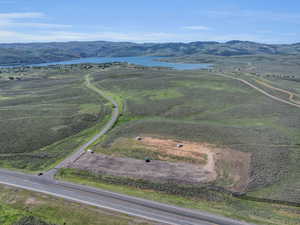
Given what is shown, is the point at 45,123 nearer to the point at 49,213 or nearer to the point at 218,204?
the point at 49,213

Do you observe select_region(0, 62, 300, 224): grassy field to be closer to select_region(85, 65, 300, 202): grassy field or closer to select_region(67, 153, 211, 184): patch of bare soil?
select_region(85, 65, 300, 202): grassy field

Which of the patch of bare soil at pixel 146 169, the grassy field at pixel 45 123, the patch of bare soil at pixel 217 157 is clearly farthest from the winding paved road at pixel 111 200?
the patch of bare soil at pixel 217 157

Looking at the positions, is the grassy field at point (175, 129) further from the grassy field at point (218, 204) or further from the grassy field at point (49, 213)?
the grassy field at point (49, 213)

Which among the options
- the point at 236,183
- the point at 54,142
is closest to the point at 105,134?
the point at 54,142

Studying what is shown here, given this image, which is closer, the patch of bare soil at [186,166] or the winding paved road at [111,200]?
the winding paved road at [111,200]

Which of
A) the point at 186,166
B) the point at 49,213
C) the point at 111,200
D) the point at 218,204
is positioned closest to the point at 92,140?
the point at 111,200

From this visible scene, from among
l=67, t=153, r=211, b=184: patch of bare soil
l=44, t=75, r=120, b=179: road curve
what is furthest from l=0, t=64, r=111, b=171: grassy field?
l=67, t=153, r=211, b=184: patch of bare soil

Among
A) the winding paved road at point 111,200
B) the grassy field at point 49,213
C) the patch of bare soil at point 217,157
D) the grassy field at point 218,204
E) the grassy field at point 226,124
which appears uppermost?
the grassy field at point 226,124
